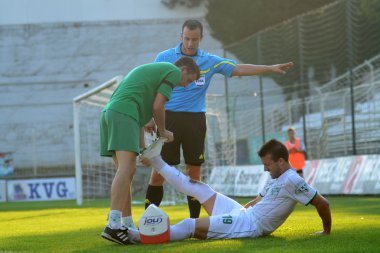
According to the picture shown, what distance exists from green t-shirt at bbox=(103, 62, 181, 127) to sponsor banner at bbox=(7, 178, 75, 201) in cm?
2272

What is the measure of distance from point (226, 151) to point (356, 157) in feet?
19.9

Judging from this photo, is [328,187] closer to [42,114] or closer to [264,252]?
[264,252]

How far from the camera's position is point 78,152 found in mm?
21750

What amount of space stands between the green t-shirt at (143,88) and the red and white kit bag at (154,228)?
0.84m

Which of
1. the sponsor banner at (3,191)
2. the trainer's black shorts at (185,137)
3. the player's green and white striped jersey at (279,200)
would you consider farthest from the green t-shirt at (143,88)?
the sponsor banner at (3,191)

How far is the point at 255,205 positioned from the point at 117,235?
1182mm

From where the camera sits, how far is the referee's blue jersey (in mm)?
9156

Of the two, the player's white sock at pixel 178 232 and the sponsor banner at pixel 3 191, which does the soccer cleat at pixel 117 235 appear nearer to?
the player's white sock at pixel 178 232

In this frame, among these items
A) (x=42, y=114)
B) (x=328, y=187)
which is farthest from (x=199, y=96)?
(x=42, y=114)

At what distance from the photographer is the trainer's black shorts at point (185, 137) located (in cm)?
911

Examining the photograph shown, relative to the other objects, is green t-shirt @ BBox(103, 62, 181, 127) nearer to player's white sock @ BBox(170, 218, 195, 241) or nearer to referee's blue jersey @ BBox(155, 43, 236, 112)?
player's white sock @ BBox(170, 218, 195, 241)

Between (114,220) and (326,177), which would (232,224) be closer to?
(114,220)

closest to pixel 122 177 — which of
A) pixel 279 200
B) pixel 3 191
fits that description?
pixel 279 200

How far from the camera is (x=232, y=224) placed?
753cm
